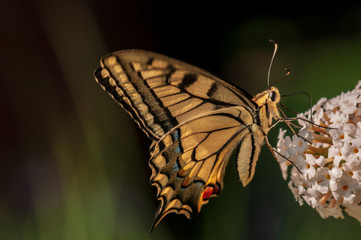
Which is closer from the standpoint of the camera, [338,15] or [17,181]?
[17,181]

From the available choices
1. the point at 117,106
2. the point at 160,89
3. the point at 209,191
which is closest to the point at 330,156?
the point at 209,191

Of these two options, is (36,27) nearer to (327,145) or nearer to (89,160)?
(89,160)

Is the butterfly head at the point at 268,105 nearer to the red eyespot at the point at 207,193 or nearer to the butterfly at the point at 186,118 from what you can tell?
the butterfly at the point at 186,118

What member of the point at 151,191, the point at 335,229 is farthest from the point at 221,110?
the point at 151,191

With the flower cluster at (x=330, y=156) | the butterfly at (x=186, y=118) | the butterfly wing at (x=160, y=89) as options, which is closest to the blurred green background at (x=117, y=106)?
the flower cluster at (x=330, y=156)

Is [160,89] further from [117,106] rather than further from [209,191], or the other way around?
[117,106]

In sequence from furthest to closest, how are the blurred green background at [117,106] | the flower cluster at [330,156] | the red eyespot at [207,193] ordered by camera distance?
the blurred green background at [117,106]
the red eyespot at [207,193]
the flower cluster at [330,156]

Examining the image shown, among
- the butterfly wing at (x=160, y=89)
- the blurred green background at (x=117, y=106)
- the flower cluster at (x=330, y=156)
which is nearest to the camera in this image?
the flower cluster at (x=330, y=156)
